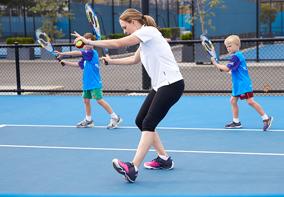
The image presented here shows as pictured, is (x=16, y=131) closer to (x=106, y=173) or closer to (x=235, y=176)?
(x=106, y=173)

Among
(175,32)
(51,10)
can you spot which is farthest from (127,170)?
(175,32)

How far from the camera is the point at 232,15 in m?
35.1

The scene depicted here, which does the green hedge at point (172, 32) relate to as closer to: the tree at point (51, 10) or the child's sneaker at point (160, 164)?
the tree at point (51, 10)

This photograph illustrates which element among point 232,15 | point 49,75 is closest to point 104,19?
point 232,15

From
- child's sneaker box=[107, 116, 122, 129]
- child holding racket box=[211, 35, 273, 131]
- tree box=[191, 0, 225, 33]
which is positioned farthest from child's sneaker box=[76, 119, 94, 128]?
tree box=[191, 0, 225, 33]

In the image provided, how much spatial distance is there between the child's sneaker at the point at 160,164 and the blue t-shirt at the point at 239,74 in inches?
101

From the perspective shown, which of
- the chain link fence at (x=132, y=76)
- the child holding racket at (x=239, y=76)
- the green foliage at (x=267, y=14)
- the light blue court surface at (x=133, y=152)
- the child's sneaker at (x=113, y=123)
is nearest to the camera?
the light blue court surface at (x=133, y=152)

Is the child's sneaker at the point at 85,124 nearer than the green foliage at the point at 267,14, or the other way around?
the child's sneaker at the point at 85,124

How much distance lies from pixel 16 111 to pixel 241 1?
92.1ft

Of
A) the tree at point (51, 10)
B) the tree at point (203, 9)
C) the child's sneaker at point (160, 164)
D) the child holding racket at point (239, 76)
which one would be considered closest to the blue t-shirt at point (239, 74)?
the child holding racket at point (239, 76)

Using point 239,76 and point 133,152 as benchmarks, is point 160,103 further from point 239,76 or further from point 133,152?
point 239,76

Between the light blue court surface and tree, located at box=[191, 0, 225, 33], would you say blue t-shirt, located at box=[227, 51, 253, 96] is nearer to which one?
the light blue court surface

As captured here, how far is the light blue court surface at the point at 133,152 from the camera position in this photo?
5434 mm

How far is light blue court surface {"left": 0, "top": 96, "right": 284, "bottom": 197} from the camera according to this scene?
214 inches
